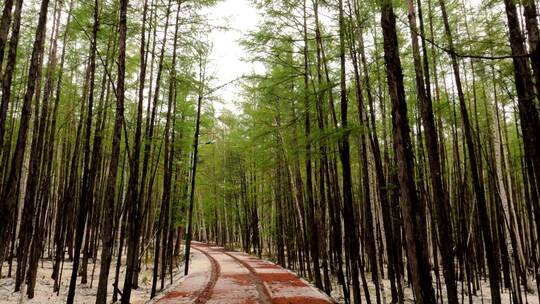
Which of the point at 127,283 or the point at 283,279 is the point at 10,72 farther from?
the point at 283,279

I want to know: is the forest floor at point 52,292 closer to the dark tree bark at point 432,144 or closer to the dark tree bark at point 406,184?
the dark tree bark at point 432,144

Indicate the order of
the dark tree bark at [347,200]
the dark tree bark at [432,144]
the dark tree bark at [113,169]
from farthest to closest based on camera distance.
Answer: the dark tree bark at [347,200], the dark tree bark at [113,169], the dark tree bark at [432,144]

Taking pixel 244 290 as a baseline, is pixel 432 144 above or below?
above

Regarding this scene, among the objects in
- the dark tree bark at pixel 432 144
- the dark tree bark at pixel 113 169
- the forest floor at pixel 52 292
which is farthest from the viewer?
the forest floor at pixel 52 292

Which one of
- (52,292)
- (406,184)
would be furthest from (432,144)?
(52,292)

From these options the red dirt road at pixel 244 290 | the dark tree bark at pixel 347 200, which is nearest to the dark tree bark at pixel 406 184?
the dark tree bark at pixel 347 200

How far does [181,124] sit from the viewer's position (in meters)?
12.3

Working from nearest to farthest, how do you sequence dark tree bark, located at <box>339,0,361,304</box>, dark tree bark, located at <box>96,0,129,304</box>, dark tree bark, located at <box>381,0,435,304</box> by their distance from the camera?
dark tree bark, located at <box>381,0,435,304</box> < dark tree bark, located at <box>96,0,129,304</box> < dark tree bark, located at <box>339,0,361,304</box>

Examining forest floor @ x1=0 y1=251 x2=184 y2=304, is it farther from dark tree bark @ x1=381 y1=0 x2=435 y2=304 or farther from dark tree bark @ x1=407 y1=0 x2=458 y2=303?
dark tree bark @ x1=381 y1=0 x2=435 y2=304

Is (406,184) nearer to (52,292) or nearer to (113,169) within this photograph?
(113,169)

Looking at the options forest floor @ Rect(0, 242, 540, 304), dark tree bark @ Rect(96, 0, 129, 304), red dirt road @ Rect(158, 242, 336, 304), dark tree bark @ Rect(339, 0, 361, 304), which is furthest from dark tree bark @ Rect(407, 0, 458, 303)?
dark tree bark @ Rect(96, 0, 129, 304)

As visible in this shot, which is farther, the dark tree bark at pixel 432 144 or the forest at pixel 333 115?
the dark tree bark at pixel 432 144

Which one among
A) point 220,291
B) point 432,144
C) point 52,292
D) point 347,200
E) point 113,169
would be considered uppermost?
point 432,144

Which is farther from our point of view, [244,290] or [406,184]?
[244,290]
